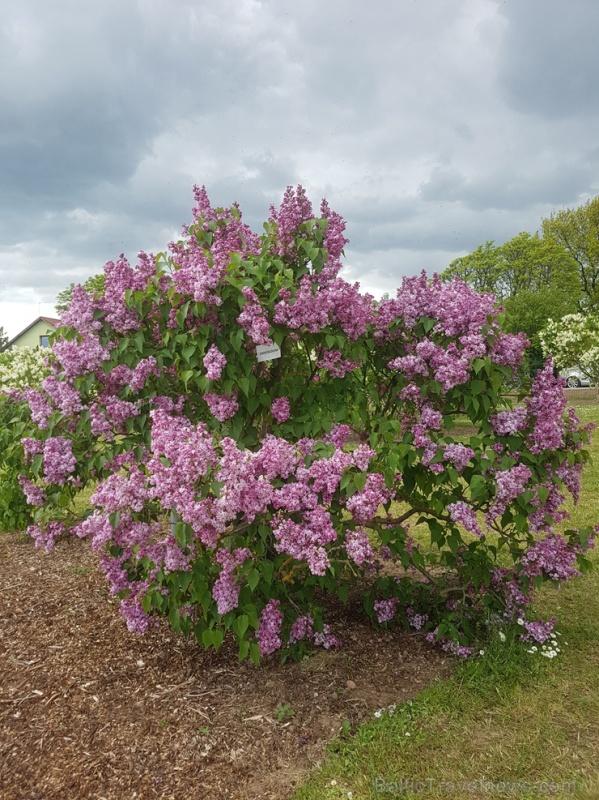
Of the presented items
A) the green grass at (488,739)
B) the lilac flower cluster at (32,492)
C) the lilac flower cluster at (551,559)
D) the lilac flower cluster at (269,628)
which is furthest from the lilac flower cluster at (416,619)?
the lilac flower cluster at (32,492)

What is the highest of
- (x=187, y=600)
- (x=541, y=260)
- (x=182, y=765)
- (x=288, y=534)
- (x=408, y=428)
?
(x=541, y=260)

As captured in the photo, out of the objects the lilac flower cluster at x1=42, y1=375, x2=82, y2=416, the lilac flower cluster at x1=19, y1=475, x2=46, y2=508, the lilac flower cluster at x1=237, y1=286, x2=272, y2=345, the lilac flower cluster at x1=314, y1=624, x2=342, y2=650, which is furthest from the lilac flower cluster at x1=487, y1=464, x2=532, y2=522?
the lilac flower cluster at x1=19, y1=475, x2=46, y2=508

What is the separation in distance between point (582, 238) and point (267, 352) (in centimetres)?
3513

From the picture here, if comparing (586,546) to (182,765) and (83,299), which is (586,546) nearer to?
(182,765)

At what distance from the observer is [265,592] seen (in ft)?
10.9

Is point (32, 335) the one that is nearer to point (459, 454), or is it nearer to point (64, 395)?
point (64, 395)

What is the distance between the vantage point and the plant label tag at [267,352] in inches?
126

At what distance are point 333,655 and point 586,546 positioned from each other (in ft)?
5.18

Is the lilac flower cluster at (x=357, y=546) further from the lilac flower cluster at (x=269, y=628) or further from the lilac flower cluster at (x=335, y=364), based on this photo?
the lilac flower cluster at (x=335, y=364)

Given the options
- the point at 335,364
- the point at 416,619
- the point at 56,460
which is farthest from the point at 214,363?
the point at 416,619

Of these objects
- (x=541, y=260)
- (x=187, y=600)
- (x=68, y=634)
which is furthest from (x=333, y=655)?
(x=541, y=260)

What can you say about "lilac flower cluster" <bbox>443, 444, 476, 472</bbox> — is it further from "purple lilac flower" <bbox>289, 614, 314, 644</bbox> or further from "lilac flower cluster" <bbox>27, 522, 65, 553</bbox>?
"lilac flower cluster" <bbox>27, 522, 65, 553</bbox>

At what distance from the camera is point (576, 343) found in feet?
62.3

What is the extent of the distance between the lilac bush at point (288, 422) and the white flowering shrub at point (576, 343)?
15.8m
